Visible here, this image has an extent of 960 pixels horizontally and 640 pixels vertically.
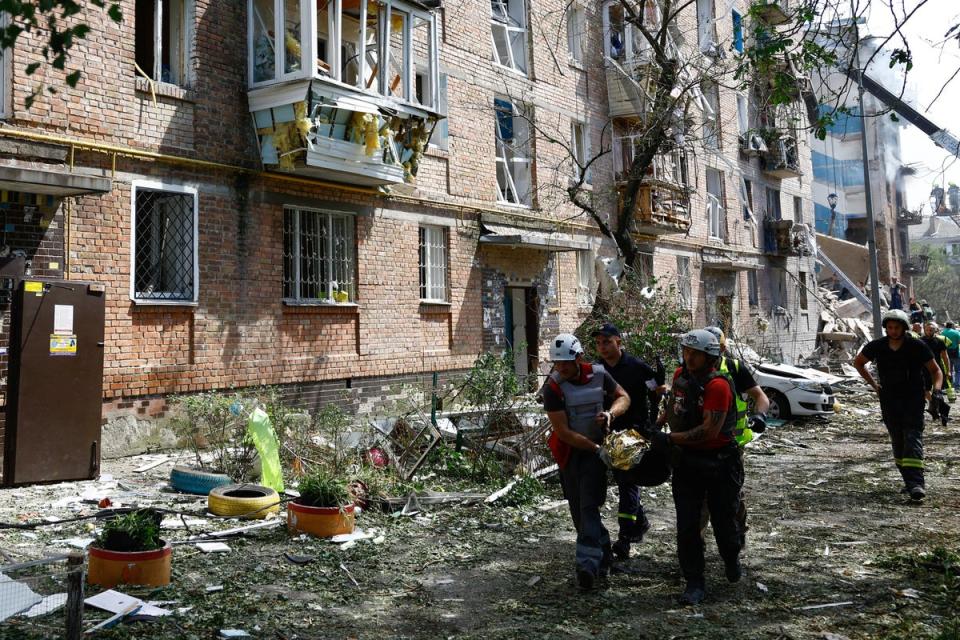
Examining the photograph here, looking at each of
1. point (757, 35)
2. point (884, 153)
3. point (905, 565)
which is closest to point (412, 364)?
point (757, 35)

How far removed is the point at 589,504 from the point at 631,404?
1.21 metres

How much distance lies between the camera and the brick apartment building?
404 inches

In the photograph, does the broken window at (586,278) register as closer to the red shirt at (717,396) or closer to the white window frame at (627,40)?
the white window frame at (627,40)

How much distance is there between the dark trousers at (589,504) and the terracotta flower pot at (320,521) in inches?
90.1

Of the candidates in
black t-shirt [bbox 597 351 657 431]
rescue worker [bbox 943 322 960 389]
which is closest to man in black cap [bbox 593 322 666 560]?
black t-shirt [bbox 597 351 657 431]

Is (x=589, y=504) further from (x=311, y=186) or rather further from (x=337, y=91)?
(x=311, y=186)

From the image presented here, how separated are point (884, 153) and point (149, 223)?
4275 cm

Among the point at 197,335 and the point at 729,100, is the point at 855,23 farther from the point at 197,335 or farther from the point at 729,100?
the point at 729,100

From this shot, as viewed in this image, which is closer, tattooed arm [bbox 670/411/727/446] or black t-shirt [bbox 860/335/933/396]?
tattooed arm [bbox 670/411/727/446]

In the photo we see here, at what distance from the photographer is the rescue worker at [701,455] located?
5129mm

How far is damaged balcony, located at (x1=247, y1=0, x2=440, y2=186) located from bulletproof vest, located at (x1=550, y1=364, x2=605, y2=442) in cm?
758

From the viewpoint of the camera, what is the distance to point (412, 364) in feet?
48.1

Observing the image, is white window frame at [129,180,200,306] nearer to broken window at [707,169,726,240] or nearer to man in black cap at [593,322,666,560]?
man in black cap at [593,322,666,560]

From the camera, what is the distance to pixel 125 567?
5.13m
